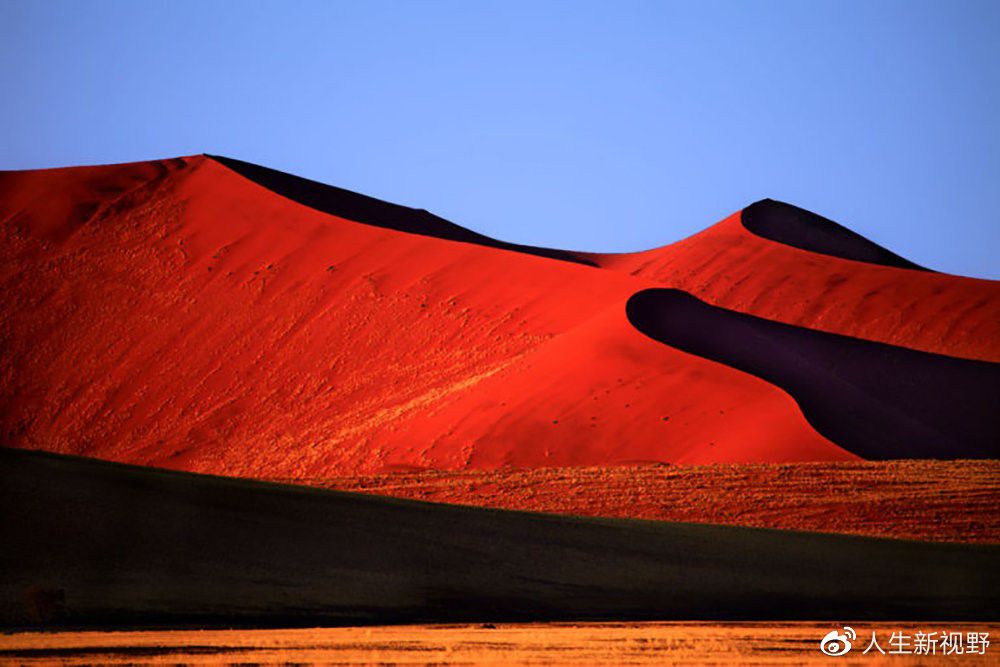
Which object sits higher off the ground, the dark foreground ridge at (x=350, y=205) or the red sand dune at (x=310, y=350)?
the dark foreground ridge at (x=350, y=205)

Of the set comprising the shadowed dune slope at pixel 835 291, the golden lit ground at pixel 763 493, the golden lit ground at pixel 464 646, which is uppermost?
the shadowed dune slope at pixel 835 291

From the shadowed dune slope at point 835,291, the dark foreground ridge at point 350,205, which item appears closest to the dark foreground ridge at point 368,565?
the dark foreground ridge at point 350,205

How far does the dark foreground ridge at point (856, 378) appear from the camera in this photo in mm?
41094

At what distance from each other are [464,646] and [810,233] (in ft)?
253

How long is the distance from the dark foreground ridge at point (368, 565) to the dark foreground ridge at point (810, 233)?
63.7 metres

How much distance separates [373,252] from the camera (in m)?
55.7

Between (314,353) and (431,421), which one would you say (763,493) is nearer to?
(431,421)

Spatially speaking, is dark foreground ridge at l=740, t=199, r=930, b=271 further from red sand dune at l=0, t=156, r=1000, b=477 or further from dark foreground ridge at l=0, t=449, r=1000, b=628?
dark foreground ridge at l=0, t=449, r=1000, b=628

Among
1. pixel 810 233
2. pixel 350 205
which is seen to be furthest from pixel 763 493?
pixel 810 233

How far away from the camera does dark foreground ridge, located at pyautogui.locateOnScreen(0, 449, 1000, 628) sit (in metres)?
17.5

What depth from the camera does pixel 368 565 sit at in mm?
20094

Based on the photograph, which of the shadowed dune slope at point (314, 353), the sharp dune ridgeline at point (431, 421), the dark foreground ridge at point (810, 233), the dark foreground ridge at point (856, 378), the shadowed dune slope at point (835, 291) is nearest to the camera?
the sharp dune ridgeline at point (431, 421)

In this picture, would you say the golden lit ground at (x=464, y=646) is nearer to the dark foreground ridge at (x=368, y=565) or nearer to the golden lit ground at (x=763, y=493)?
the dark foreground ridge at (x=368, y=565)

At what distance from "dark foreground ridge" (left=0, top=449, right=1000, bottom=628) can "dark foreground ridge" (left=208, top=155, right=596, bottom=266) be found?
1523 inches
